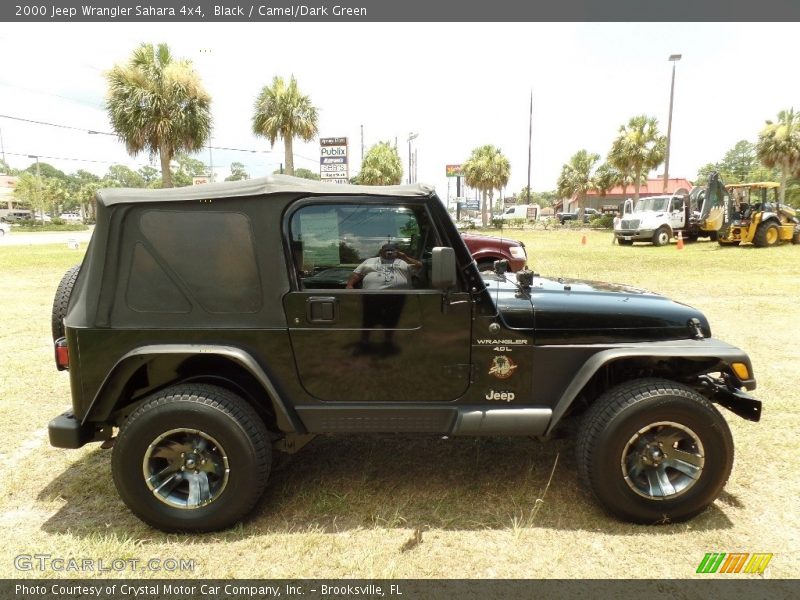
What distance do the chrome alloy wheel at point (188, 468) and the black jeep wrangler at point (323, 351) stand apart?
10 mm

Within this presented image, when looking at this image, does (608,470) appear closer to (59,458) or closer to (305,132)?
(59,458)

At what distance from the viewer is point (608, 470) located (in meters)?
2.74

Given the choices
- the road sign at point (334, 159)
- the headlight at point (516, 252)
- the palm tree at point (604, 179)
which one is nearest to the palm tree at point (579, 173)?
the palm tree at point (604, 179)

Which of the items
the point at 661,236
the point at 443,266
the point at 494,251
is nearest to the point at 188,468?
the point at 443,266

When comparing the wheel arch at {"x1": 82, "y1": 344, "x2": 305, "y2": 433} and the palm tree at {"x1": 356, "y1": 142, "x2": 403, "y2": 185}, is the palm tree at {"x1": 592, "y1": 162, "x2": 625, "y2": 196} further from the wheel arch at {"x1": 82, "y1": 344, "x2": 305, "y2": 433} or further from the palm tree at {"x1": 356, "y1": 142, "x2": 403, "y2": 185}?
the wheel arch at {"x1": 82, "y1": 344, "x2": 305, "y2": 433}

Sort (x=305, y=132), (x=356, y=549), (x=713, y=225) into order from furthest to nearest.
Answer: (x=305, y=132), (x=713, y=225), (x=356, y=549)

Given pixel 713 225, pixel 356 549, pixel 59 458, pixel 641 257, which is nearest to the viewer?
pixel 356 549

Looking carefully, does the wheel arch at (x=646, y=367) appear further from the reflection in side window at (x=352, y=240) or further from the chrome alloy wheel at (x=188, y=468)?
the chrome alloy wheel at (x=188, y=468)

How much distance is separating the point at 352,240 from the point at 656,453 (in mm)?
2117

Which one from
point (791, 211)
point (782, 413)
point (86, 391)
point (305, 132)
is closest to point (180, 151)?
point (305, 132)

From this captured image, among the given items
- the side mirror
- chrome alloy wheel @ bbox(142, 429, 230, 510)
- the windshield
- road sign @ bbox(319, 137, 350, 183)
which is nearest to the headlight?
the side mirror

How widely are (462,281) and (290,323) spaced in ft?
3.26

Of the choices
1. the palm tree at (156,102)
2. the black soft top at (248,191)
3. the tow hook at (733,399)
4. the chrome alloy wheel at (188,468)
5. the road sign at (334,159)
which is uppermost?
the palm tree at (156,102)

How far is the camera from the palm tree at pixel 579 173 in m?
61.6
